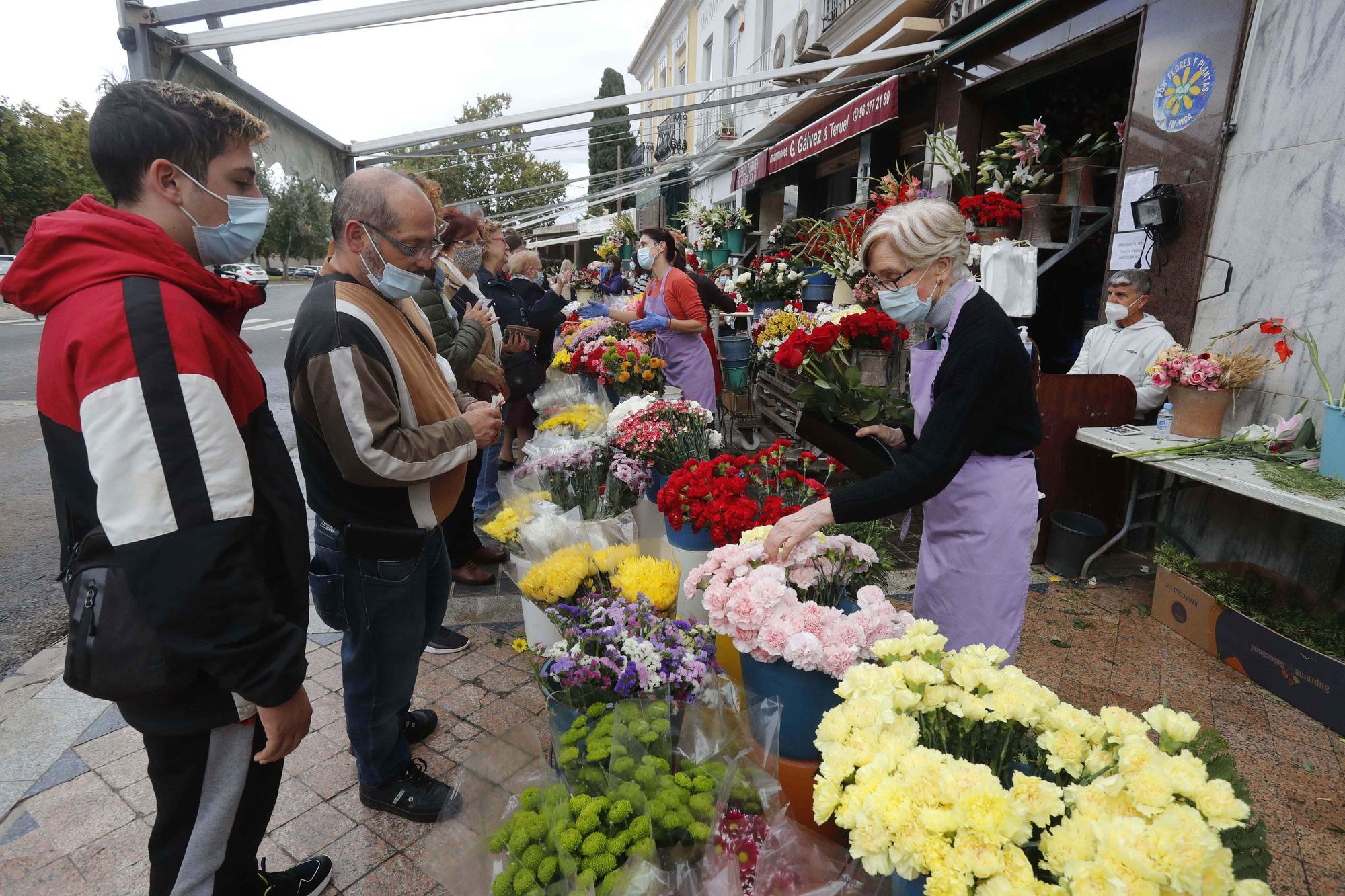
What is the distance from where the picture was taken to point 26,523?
5473 mm

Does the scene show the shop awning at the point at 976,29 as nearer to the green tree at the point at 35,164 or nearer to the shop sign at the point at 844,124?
the shop sign at the point at 844,124

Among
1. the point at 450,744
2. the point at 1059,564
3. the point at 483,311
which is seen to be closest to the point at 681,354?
the point at 483,311

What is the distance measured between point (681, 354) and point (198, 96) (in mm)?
4022

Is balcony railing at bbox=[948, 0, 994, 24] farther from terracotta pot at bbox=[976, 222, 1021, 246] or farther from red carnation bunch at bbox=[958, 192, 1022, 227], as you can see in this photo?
terracotta pot at bbox=[976, 222, 1021, 246]

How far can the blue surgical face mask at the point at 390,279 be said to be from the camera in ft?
6.52

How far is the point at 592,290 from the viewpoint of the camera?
46.1ft

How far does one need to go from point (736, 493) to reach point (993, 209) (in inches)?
147

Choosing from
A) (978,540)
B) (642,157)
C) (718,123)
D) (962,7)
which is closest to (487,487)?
(978,540)

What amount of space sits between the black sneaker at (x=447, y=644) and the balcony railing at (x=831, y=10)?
8564 millimetres

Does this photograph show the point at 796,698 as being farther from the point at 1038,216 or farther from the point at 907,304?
the point at 1038,216

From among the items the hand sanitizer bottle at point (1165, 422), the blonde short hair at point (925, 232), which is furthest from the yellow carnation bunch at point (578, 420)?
the hand sanitizer bottle at point (1165, 422)

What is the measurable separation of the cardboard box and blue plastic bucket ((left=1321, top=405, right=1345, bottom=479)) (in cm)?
77

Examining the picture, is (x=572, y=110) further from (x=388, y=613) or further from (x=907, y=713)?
(x=907, y=713)

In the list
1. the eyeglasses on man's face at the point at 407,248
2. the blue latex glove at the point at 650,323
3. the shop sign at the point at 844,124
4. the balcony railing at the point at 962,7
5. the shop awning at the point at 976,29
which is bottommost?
the blue latex glove at the point at 650,323
